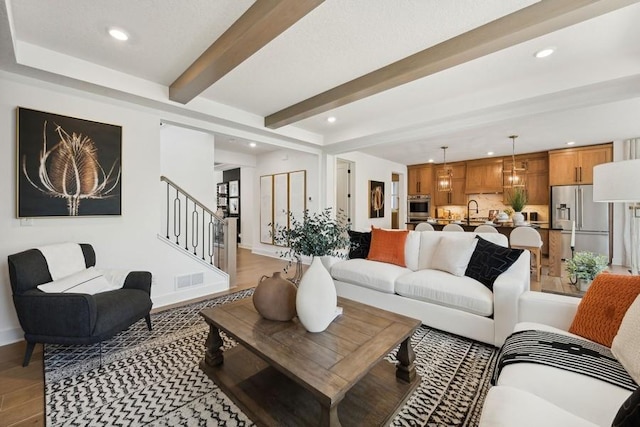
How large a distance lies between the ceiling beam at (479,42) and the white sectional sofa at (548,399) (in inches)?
84.1

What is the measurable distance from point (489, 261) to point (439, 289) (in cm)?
57

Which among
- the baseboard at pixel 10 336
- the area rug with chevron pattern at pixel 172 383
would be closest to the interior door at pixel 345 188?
the area rug with chevron pattern at pixel 172 383

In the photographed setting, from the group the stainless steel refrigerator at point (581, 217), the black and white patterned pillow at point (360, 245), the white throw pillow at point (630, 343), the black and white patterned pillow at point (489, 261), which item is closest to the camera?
the white throw pillow at point (630, 343)

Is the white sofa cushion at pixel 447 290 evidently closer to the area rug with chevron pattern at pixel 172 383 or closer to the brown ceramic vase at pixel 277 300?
the area rug with chevron pattern at pixel 172 383

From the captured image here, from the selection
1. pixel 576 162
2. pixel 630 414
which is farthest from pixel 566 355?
pixel 576 162

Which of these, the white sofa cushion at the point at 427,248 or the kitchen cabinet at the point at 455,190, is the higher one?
the kitchen cabinet at the point at 455,190

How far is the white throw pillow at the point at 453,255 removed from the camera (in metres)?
2.81

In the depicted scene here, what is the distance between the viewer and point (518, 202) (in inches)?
226

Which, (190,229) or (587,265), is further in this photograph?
(190,229)

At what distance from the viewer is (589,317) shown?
152 cm

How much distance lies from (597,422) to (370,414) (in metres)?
0.94

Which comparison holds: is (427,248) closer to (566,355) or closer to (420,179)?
(566,355)

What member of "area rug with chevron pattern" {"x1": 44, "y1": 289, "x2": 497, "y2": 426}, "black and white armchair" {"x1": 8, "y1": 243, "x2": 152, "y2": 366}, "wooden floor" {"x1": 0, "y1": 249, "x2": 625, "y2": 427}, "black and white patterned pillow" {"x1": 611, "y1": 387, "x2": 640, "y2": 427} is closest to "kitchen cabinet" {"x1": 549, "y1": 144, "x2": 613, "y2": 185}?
"area rug with chevron pattern" {"x1": 44, "y1": 289, "x2": 497, "y2": 426}

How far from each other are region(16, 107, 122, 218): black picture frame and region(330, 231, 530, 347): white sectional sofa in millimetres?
2811
